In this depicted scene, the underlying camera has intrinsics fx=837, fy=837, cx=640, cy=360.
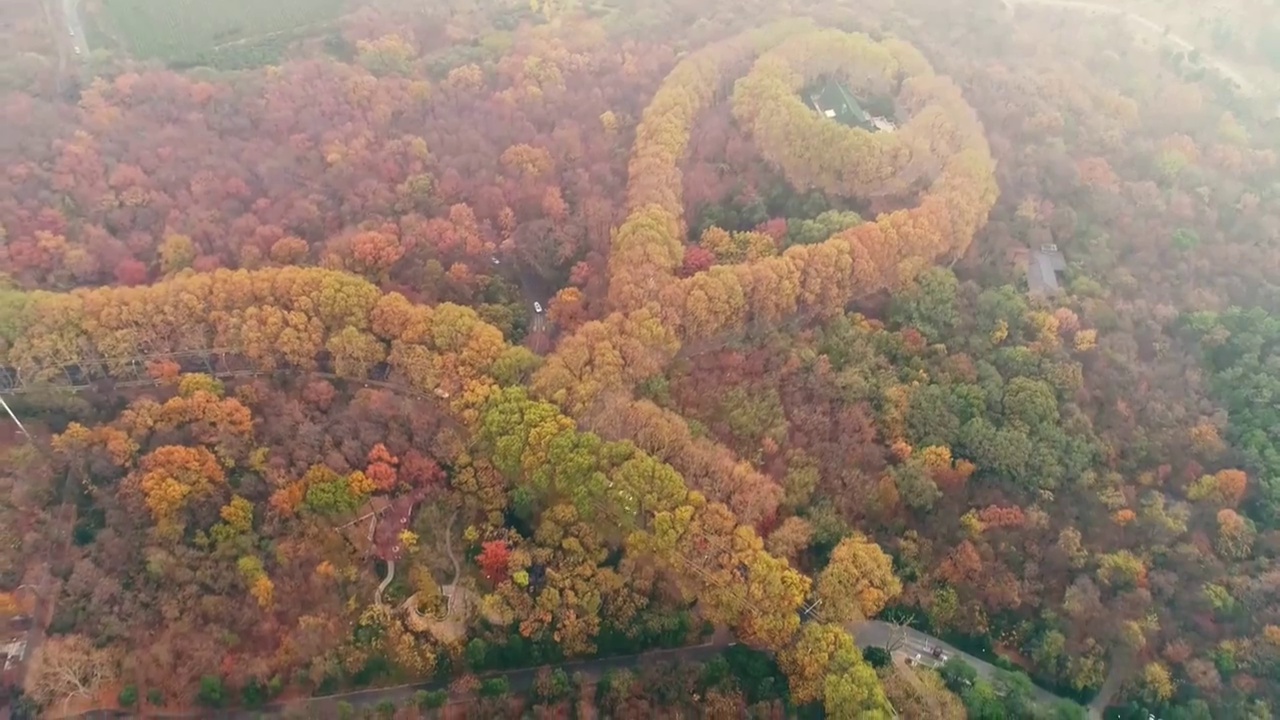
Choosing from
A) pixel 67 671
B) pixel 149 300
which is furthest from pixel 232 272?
pixel 67 671

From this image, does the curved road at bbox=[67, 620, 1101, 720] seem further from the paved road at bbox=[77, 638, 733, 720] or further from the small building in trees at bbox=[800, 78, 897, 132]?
the small building in trees at bbox=[800, 78, 897, 132]

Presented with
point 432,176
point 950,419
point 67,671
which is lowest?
point 67,671

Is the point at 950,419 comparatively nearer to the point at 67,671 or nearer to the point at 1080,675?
the point at 1080,675

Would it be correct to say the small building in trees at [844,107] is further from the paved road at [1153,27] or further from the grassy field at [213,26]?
the grassy field at [213,26]

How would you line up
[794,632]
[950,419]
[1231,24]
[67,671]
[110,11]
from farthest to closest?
[1231,24], [110,11], [950,419], [794,632], [67,671]

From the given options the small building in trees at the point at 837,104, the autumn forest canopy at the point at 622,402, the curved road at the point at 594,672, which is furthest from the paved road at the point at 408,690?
the small building in trees at the point at 837,104

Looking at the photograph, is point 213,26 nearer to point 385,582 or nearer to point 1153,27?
point 385,582

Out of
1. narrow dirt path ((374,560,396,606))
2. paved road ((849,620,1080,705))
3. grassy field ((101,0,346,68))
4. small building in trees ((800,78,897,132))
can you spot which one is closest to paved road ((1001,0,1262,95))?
small building in trees ((800,78,897,132))
